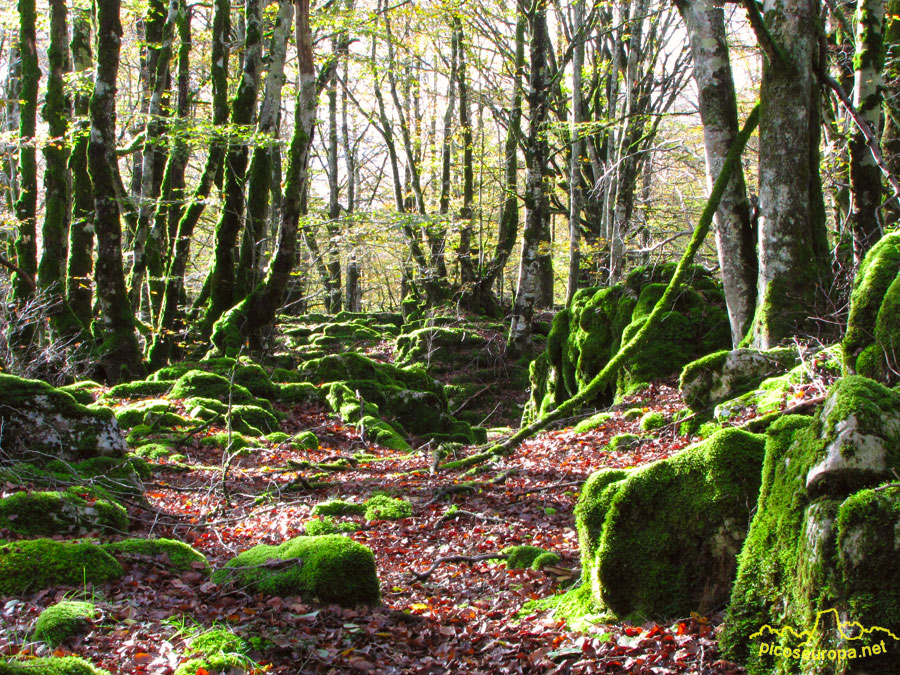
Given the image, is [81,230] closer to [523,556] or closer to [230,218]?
[230,218]

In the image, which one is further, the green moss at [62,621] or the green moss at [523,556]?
the green moss at [523,556]

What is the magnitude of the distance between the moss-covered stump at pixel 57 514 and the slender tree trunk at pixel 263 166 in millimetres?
9495

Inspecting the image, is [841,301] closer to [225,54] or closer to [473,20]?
[473,20]

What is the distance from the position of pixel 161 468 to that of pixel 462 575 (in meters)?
4.76

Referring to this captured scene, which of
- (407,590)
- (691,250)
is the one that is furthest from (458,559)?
(691,250)

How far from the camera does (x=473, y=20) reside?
1642 centimetres

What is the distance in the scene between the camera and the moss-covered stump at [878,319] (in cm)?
419

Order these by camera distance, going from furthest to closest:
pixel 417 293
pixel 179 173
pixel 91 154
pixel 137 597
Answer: pixel 417 293 < pixel 179 173 < pixel 91 154 < pixel 137 597

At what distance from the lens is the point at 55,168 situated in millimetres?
14930

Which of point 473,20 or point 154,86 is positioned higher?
point 473,20

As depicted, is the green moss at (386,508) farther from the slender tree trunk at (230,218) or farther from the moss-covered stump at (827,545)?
the slender tree trunk at (230,218)

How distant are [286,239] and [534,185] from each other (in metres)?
5.96

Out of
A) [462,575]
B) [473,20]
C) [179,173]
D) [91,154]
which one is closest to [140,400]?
[91,154]

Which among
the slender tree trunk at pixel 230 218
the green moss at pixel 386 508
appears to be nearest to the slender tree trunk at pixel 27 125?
the slender tree trunk at pixel 230 218
